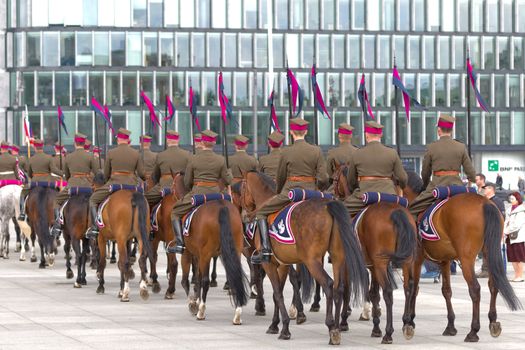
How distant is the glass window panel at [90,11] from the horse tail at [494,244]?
84739 mm

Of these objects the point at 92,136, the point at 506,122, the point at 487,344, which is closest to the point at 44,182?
the point at 487,344

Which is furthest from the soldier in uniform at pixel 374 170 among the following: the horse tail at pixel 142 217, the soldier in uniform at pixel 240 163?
the soldier in uniform at pixel 240 163

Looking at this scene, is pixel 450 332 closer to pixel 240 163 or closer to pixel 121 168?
pixel 121 168

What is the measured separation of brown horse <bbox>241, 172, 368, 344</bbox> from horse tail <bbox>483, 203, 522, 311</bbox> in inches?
63.6

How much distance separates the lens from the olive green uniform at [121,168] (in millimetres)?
22422

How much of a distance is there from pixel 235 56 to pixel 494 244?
281 ft

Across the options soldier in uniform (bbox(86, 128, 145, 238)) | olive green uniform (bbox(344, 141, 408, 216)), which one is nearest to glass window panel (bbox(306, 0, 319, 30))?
soldier in uniform (bbox(86, 128, 145, 238))

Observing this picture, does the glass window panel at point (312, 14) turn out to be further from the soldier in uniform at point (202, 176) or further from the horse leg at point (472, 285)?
the horse leg at point (472, 285)

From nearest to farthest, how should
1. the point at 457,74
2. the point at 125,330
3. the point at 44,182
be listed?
the point at 125,330
the point at 44,182
the point at 457,74

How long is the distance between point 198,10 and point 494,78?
25.3 meters

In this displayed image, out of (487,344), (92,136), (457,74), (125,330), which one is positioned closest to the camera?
(487,344)

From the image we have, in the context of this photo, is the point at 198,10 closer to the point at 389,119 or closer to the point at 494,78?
the point at 389,119

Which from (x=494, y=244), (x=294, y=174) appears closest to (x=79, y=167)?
(x=294, y=174)

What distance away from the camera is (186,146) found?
99.9m
